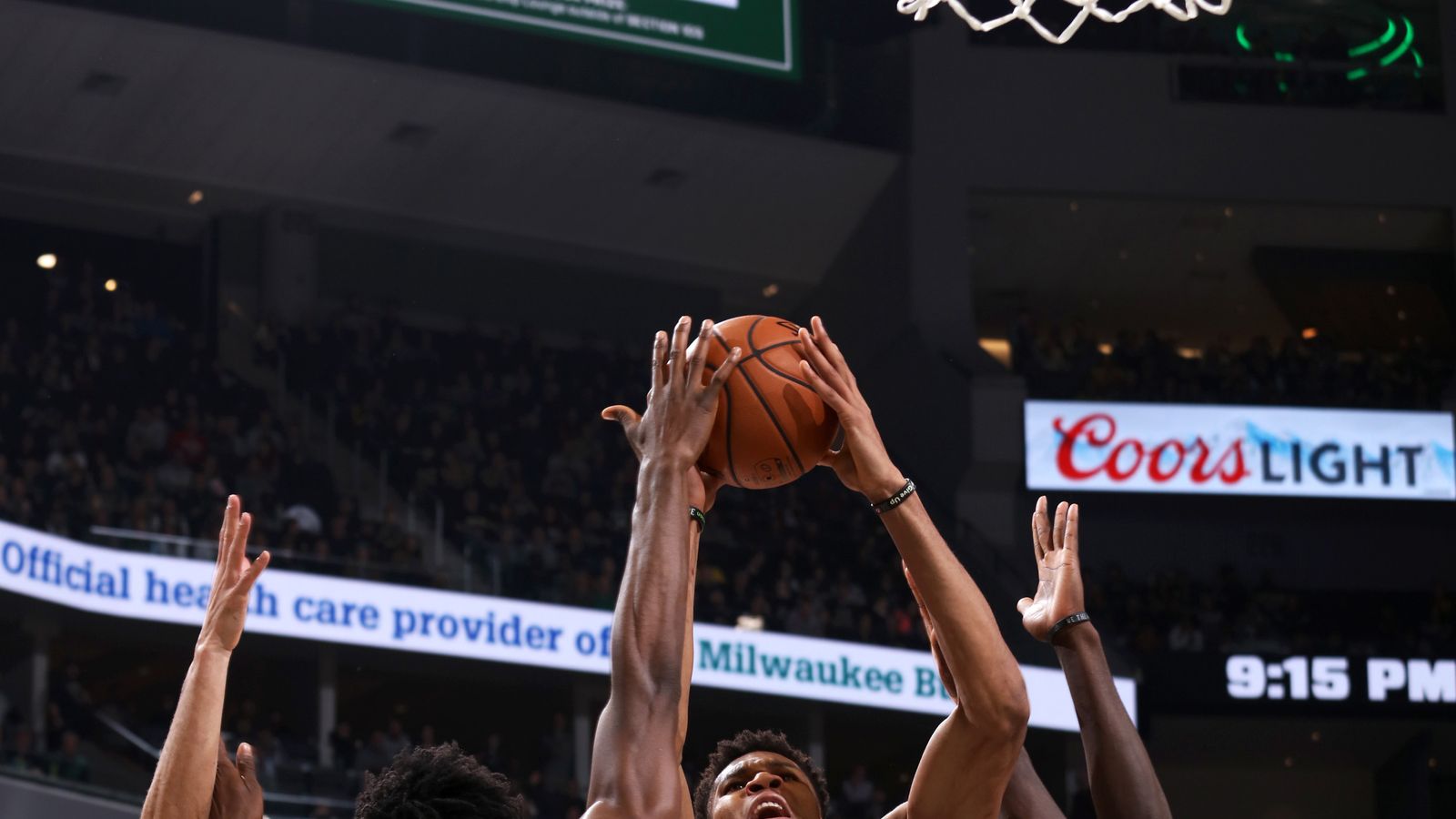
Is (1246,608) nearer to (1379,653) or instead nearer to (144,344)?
(1379,653)

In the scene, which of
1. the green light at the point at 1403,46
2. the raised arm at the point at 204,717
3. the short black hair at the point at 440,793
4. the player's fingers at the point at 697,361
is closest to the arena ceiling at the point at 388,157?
the green light at the point at 1403,46

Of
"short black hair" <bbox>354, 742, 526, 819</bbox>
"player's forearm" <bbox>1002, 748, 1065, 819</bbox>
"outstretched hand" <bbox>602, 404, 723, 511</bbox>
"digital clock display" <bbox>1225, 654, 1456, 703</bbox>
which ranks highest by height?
"digital clock display" <bbox>1225, 654, 1456, 703</bbox>

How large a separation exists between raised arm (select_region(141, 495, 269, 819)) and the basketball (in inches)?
29.5

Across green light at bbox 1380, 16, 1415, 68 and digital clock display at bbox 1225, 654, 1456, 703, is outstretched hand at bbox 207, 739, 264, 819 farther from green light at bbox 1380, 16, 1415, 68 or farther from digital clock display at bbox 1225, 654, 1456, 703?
green light at bbox 1380, 16, 1415, 68

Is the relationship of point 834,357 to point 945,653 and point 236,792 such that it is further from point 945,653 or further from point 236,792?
point 236,792

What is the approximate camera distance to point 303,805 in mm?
12828

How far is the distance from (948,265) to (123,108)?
30.2 ft

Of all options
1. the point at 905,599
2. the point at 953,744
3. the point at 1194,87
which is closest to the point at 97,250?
the point at 905,599

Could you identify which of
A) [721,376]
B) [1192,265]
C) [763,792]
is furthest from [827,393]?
[1192,265]

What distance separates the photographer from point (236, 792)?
114 inches

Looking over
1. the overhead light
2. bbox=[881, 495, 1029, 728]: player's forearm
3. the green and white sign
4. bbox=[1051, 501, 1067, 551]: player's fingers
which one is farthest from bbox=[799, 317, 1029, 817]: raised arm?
the overhead light

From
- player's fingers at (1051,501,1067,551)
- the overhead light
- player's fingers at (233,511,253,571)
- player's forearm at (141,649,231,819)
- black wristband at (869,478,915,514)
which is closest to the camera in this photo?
black wristband at (869,478,915,514)

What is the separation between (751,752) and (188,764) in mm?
943

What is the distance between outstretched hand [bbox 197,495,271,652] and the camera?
9.87ft
